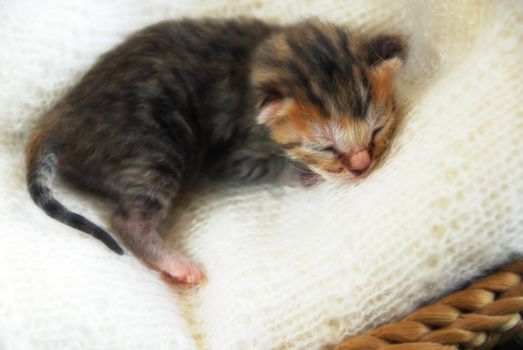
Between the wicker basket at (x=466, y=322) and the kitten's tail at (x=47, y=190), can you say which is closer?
the wicker basket at (x=466, y=322)

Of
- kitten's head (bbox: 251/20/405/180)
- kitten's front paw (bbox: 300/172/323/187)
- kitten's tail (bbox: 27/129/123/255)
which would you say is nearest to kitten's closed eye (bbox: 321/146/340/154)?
kitten's head (bbox: 251/20/405/180)

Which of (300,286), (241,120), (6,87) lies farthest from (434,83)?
(6,87)

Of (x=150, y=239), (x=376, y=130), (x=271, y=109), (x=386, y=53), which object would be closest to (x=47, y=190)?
(x=150, y=239)

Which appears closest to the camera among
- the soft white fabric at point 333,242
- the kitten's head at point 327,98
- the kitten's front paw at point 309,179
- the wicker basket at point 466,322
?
the wicker basket at point 466,322

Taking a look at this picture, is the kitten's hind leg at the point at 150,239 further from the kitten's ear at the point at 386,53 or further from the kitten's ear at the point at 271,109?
the kitten's ear at the point at 386,53

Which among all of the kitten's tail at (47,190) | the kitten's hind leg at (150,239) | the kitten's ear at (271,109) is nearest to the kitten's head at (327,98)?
the kitten's ear at (271,109)

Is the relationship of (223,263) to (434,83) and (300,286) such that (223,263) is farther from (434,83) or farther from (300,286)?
(434,83)

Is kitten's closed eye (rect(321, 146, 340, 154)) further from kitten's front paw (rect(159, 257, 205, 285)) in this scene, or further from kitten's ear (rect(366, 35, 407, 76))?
kitten's front paw (rect(159, 257, 205, 285))

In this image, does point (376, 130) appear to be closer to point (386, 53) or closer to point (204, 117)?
point (386, 53)
